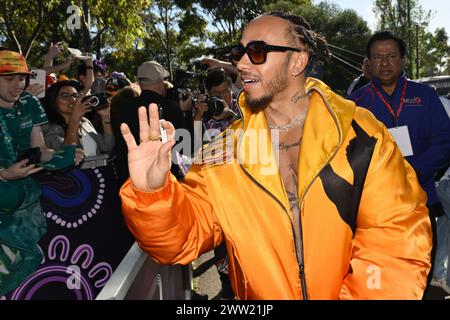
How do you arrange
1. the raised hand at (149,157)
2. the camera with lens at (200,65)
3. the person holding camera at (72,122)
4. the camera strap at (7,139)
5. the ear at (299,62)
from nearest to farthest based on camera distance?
1. the raised hand at (149,157)
2. the ear at (299,62)
3. the camera strap at (7,139)
4. the person holding camera at (72,122)
5. the camera with lens at (200,65)

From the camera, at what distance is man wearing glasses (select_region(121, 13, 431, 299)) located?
196cm

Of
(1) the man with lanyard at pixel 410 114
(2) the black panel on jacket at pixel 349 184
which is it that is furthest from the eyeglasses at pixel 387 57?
(2) the black panel on jacket at pixel 349 184

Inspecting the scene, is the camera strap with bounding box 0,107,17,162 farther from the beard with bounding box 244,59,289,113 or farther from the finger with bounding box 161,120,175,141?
the beard with bounding box 244,59,289,113

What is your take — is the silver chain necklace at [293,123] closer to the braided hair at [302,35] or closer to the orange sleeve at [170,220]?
the braided hair at [302,35]

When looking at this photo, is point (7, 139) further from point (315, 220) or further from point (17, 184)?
point (315, 220)

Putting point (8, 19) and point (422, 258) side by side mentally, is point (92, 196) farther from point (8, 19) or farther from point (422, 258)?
point (8, 19)

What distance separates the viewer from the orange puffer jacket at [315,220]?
6.47ft

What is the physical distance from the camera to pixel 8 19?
52.9 feet

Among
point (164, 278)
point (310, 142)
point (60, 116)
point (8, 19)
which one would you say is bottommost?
point (164, 278)

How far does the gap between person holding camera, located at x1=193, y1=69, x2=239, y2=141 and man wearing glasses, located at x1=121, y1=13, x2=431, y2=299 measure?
11.6 feet

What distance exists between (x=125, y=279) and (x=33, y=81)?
4.95 meters

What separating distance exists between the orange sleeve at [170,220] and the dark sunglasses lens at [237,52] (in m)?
0.79

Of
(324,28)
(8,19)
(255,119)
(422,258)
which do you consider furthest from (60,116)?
(324,28)

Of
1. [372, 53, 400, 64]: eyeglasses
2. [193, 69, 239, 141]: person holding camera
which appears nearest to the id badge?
[372, 53, 400, 64]: eyeglasses
